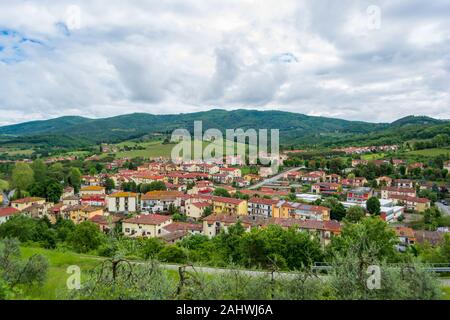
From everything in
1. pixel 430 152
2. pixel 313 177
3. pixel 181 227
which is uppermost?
pixel 430 152

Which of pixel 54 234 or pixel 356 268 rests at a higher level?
pixel 356 268

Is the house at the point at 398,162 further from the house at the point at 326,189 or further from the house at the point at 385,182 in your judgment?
the house at the point at 326,189

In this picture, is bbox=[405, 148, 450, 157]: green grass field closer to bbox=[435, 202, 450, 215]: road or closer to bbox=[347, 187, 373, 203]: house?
bbox=[435, 202, 450, 215]: road

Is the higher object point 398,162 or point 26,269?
point 398,162

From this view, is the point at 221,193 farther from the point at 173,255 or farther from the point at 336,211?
the point at 173,255

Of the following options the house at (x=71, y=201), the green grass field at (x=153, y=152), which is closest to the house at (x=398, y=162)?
the green grass field at (x=153, y=152)

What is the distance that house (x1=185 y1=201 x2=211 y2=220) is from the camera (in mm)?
41438

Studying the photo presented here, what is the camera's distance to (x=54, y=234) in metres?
25.5

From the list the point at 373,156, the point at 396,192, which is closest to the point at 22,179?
the point at 396,192

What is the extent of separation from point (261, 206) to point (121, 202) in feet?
64.1

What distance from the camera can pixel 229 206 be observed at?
41.2 meters

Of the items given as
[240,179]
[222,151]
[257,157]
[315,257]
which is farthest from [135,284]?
[222,151]

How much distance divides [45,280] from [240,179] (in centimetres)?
5700

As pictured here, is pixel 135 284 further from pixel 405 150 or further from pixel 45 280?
pixel 405 150
